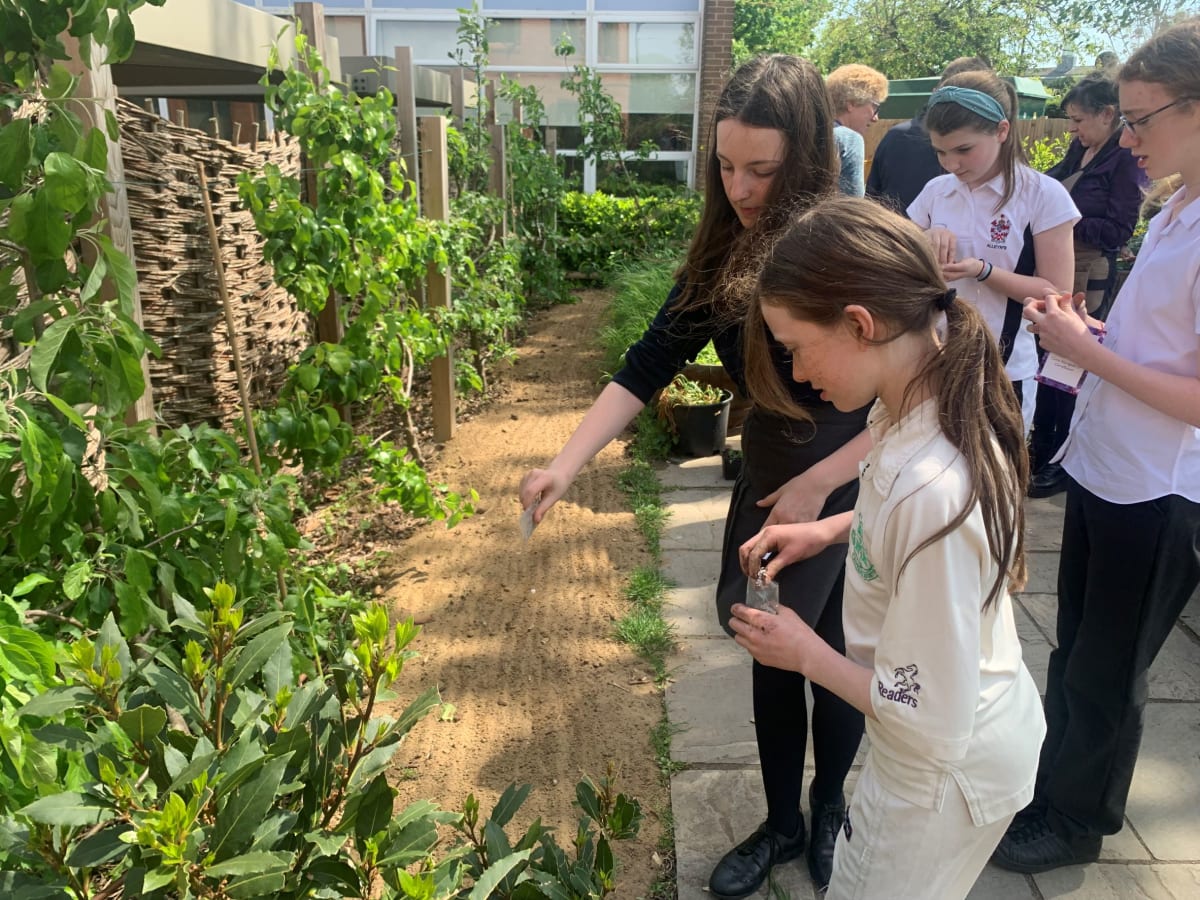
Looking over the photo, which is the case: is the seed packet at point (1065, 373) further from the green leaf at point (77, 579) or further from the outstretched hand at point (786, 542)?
the green leaf at point (77, 579)

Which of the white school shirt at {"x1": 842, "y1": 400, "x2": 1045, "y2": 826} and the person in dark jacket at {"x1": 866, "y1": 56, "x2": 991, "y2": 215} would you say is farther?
the person in dark jacket at {"x1": 866, "y1": 56, "x2": 991, "y2": 215}

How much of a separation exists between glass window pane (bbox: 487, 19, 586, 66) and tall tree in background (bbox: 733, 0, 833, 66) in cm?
2417

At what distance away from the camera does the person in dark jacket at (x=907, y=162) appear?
4.17 meters

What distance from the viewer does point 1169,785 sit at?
2.68 metres

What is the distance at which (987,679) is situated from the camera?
137 centimetres

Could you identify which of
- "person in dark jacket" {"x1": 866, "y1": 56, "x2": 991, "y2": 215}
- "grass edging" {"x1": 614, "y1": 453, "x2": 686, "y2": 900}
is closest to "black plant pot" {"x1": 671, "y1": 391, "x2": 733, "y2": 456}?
"grass edging" {"x1": 614, "y1": 453, "x2": 686, "y2": 900}

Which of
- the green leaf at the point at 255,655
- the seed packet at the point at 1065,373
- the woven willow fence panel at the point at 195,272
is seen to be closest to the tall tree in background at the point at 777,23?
the woven willow fence panel at the point at 195,272

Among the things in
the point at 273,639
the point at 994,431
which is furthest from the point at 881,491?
the point at 273,639

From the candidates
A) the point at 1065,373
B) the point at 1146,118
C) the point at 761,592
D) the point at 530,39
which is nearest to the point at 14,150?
the point at 761,592

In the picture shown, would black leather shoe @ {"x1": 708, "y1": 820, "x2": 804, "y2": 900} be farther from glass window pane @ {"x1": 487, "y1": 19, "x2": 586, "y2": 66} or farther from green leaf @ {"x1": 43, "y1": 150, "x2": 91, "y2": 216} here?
glass window pane @ {"x1": 487, "y1": 19, "x2": 586, "y2": 66}

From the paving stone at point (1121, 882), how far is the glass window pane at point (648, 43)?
13.2 meters

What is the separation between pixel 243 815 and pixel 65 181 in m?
1.09

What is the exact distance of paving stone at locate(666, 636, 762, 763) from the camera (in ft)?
9.41

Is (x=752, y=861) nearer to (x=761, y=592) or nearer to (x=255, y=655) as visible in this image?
(x=761, y=592)
